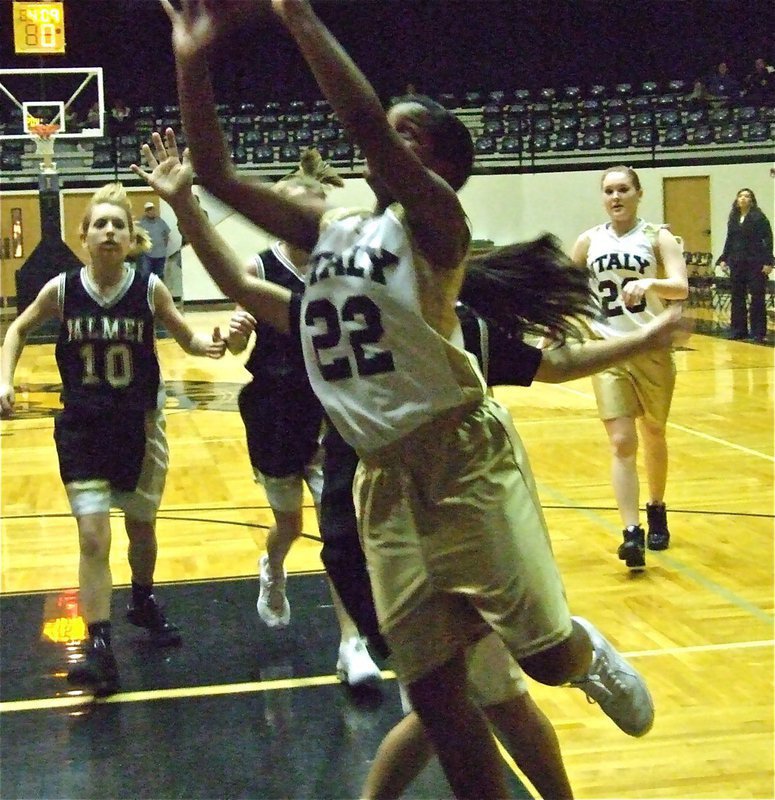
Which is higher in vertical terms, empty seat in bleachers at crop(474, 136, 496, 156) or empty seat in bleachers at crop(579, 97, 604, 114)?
empty seat in bleachers at crop(579, 97, 604, 114)

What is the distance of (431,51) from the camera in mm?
23719

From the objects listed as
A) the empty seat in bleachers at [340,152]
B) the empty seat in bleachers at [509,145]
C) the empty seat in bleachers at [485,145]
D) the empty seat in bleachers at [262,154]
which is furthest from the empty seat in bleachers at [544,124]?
Answer: the empty seat in bleachers at [262,154]

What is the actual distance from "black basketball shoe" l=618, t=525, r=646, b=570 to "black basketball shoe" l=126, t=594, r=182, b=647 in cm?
200

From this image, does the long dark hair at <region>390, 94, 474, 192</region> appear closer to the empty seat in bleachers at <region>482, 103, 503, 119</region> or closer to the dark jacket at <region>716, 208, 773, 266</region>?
the dark jacket at <region>716, 208, 773, 266</region>

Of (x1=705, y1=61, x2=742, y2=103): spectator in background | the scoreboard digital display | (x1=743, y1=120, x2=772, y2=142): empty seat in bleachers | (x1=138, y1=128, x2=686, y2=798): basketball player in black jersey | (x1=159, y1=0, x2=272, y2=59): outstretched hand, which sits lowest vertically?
(x1=138, y1=128, x2=686, y2=798): basketball player in black jersey

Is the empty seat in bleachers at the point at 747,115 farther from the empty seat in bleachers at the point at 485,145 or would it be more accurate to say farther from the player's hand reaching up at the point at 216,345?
the player's hand reaching up at the point at 216,345

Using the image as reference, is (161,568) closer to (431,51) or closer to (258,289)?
(258,289)

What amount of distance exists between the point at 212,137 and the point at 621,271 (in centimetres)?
337

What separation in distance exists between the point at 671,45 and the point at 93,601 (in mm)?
21941

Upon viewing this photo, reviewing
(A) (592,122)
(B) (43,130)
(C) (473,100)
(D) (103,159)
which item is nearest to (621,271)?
(B) (43,130)

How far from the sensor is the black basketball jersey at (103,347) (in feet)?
13.9

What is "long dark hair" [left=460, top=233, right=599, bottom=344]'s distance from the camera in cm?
271

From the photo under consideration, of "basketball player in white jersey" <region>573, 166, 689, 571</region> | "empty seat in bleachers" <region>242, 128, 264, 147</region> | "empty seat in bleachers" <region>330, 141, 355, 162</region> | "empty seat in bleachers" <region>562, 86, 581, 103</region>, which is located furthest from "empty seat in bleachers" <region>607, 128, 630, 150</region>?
"basketball player in white jersey" <region>573, 166, 689, 571</region>

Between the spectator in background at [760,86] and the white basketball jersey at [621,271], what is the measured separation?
1762 centimetres
